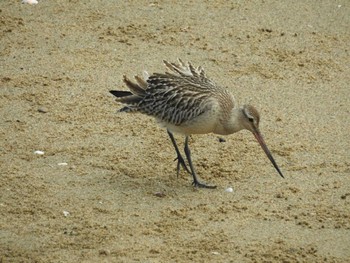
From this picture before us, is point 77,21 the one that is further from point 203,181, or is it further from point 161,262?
point 161,262

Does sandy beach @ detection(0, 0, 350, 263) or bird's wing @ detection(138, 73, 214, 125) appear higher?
bird's wing @ detection(138, 73, 214, 125)

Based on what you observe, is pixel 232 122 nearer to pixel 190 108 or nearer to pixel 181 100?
pixel 190 108

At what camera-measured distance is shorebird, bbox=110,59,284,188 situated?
324 inches

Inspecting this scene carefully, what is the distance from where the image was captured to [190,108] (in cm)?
822

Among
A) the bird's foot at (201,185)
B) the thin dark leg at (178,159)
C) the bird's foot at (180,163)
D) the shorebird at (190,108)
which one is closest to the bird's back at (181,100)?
the shorebird at (190,108)

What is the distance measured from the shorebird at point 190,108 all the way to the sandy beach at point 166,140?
468 millimetres

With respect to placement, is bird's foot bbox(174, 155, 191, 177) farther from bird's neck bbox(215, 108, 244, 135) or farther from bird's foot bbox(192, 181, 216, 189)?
bird's neck bbox(215, 108, 244, 135)

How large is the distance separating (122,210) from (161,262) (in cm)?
102

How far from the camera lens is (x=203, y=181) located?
8445mm

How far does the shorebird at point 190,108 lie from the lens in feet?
27.0

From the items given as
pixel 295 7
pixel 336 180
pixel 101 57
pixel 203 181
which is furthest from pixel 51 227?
pixel 295 7

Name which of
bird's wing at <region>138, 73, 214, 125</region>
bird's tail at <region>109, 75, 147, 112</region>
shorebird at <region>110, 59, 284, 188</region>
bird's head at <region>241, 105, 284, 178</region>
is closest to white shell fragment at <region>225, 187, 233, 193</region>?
shorebird at <region>110, 59, 284, 188</region>

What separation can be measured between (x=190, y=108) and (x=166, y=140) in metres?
1.03

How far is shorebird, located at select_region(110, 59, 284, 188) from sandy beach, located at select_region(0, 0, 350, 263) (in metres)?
0.47
